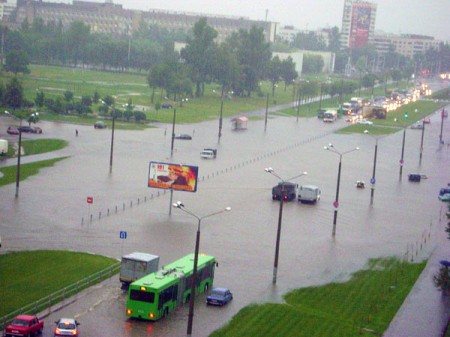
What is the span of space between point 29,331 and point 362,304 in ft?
31.5

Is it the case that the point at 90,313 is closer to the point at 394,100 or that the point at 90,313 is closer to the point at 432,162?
the point at 432,162

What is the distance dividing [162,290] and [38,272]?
195 inches

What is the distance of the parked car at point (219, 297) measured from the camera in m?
24.1

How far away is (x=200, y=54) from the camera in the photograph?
10375 centimetres

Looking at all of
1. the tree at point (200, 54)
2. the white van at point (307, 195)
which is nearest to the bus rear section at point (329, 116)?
the tree at point (200, 54)

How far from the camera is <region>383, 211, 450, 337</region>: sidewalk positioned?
76.2ft

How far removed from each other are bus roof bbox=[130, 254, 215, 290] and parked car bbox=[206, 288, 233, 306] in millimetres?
788

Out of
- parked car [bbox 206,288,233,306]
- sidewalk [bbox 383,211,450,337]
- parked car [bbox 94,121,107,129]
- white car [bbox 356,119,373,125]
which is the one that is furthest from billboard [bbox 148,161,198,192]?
white car [bbox 356,119,373,125]

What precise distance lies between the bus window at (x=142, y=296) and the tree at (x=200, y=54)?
3097 inches

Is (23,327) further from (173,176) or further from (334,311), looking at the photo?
(173,176)

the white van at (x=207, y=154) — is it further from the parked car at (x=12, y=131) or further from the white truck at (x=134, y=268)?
the white truck at (x=134, y=268)

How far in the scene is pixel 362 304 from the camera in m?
25.4

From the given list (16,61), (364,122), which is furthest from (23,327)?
(16,61)

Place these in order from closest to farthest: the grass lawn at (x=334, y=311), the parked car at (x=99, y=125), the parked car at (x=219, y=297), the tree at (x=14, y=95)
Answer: the grass lawn at (x=334, y=311) → the parked car at (x=219, y=297) → the parked car at (x=99, y=125) → the tree at (x=14, y=95)
